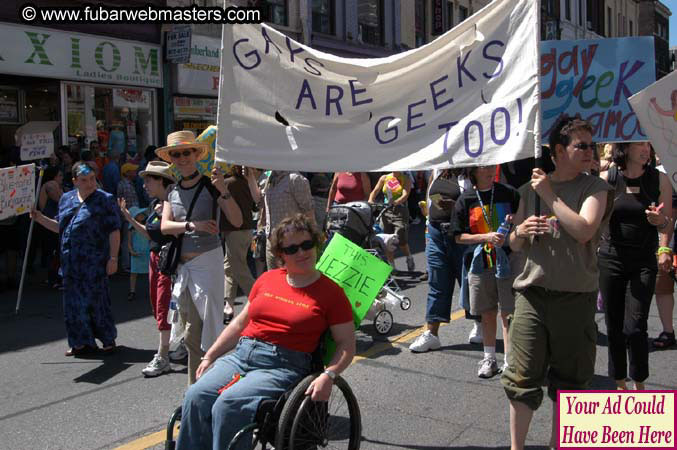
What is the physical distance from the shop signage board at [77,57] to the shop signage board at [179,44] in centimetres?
32

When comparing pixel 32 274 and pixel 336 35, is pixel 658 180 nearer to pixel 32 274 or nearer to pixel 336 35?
→ pixel 32 274

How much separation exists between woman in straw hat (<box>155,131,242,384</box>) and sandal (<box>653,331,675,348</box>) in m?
3.88

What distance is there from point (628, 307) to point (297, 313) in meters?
2.31

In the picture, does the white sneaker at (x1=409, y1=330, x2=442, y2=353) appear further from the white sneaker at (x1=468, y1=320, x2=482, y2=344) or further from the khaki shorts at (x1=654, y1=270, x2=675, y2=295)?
the khaki shorts at (x1=654, y1=270, x2=675, y2=295)

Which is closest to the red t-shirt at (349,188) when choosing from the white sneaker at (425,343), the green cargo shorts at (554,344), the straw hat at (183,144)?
the white sneaker at (425,343)

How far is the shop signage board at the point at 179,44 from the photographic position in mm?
16141

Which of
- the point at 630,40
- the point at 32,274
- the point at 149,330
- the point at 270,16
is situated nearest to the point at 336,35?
the point at 270,16

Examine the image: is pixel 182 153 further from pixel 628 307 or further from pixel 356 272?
pixel 628 307

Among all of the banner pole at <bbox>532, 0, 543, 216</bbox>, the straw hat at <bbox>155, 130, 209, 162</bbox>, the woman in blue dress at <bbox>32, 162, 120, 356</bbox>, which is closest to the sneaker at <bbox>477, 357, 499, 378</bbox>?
the banner pole at <bbox>532, 0, 543, 216</bbox>

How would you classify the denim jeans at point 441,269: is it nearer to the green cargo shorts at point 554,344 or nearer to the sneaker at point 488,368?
the sneaker at point 488,368

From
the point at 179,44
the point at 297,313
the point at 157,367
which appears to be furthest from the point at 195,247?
the point at 179,44

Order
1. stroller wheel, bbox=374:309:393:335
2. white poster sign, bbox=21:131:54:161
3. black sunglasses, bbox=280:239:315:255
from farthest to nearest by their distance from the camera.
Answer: white poster sign, bbox=21:131:54:161 < stroller wheel, bbox=374:309:393:335 < black sunglasses, bbox=280:239:315:255

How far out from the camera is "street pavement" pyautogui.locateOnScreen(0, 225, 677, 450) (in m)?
4.62

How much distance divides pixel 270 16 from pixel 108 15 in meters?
5.75
